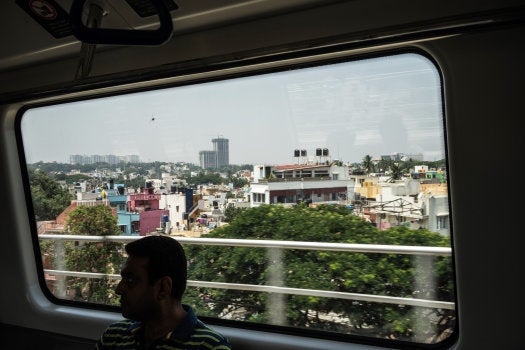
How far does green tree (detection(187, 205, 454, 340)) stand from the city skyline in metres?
0.48

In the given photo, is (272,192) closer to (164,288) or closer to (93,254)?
(164,288)

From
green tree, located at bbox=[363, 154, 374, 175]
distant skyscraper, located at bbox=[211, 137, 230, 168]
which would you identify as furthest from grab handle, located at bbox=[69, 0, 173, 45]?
Result: distant skyscraper, located at bbox=[211, 137, 230, 168]

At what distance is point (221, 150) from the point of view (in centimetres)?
282

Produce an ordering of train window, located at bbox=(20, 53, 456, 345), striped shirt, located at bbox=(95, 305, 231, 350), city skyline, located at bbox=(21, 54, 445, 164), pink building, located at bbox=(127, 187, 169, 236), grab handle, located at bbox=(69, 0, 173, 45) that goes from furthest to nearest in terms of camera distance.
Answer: pink building, located at bbox=(127, 187, 169, 236), train window, located at bbox=(20, 53, 456, 345), city skyline, located at bbox=(21, 54, 445, 164), striped shirt, located at bbox=(95, 305, 231, 350), grab handle, located at bbox=(69, 0, 173, 45)

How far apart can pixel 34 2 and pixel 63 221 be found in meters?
1.93

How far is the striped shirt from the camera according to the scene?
1795 mm

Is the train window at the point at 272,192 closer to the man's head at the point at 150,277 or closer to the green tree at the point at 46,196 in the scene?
the green tree at the point at 46,196

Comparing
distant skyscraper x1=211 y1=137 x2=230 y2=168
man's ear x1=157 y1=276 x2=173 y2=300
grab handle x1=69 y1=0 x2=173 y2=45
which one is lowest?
man's ear x1=157 y1=276 x2=173 y2=300

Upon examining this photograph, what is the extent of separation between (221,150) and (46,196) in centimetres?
156

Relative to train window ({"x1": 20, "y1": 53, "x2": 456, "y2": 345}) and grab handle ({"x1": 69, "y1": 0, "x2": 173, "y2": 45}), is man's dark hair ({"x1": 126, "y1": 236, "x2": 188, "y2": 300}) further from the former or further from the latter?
grab handle ({"x1": 69, "y1": 0, "x2": 173, "y2": 45})

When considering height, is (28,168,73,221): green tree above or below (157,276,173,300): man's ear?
above

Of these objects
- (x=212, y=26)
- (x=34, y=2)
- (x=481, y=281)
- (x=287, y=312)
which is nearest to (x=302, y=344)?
(x=287, y=312)

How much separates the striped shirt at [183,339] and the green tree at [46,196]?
1.77 meters

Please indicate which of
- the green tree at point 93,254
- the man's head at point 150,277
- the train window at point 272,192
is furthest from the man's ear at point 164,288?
the green tree at point 93,254
